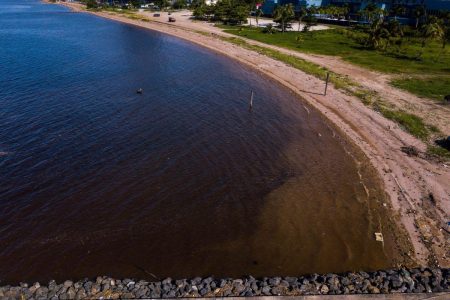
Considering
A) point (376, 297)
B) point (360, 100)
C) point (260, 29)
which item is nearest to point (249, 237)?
point (376, 297)

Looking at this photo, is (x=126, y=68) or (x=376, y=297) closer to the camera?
(x=376, y=297)

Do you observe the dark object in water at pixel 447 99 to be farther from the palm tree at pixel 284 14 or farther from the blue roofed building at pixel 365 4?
the blue roofed building at pixel 365 4

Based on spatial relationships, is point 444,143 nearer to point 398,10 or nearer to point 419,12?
point 419,12

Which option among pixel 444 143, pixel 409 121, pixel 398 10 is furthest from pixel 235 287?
pixel 398 10

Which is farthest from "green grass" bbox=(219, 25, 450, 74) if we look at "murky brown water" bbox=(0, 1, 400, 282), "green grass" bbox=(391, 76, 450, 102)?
"murky brown water" bbox=(0, 1, 400, 282)

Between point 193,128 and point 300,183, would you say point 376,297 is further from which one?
point 193,128
